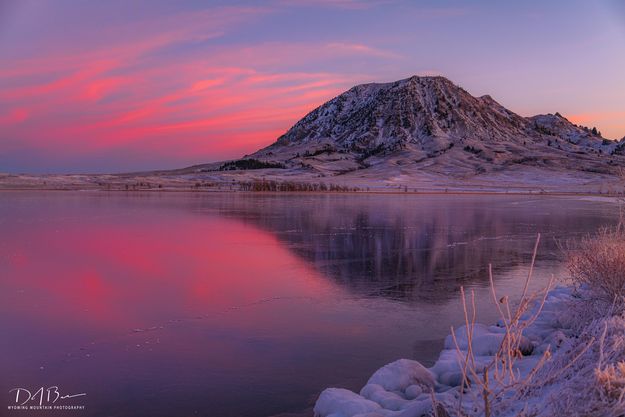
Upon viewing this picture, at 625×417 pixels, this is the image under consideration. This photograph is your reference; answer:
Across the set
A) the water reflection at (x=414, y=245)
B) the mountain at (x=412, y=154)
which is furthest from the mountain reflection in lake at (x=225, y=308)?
the mountain at (x=412, y=154)

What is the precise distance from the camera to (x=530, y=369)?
19.6 feet

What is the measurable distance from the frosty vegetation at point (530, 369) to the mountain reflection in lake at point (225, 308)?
57 centimetres

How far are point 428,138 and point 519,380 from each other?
142 m

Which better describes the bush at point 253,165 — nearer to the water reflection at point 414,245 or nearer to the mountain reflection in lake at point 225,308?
the water reflection at point 414,245

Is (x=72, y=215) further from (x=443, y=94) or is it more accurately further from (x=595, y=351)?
(x=443, y=94)

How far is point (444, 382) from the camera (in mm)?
6129

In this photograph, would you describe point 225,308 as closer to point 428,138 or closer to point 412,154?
→ point 412,154

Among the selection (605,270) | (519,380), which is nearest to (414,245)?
(605,270)

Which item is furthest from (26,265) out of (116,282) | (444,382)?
(444,382)

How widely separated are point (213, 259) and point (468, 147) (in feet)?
393

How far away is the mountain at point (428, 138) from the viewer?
11075 centimetres

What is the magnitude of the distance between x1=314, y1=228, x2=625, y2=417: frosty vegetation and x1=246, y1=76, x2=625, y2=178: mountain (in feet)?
287

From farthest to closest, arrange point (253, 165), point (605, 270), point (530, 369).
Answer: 1. point (253, 165)
2. point (605, 270)
3. point (530, 369)
